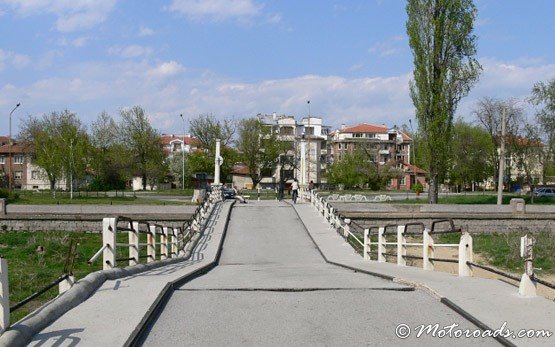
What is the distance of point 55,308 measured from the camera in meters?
9.02

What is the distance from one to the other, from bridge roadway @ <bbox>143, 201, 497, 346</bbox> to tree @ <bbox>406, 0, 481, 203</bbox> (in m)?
35.1

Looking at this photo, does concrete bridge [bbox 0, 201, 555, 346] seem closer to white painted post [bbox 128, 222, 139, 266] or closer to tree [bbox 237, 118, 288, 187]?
white painted post [bbox 128, 222, 139, 266]

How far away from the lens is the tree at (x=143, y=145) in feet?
320

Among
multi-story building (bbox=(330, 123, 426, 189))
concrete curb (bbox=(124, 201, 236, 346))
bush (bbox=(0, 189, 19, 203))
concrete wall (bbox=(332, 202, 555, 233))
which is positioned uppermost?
multi-story building (bbox=(330, 123, 426, 189))

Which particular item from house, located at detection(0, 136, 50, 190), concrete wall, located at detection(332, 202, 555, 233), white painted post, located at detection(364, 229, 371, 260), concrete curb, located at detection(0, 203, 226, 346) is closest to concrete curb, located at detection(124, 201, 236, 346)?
concrete curb, located at detection(0, 203, 226, 346)

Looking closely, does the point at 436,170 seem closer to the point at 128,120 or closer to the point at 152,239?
the point at 152,239

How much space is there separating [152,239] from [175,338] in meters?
10.7

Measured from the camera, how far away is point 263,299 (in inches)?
446

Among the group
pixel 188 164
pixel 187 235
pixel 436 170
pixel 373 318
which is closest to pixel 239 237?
pixel 187 235

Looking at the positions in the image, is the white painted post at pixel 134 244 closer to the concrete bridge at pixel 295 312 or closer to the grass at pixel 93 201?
the concrete bridge at pixel 295 312

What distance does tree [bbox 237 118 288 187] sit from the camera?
311 feet

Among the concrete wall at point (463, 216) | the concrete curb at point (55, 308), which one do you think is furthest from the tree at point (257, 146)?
the concrete curb at point (55, 308)

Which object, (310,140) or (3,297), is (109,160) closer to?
(310,140)

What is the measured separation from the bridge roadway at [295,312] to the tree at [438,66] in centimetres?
3512
